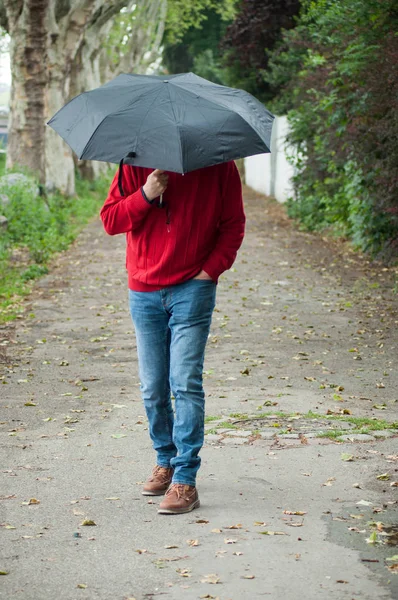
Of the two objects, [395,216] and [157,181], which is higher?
[157,181]

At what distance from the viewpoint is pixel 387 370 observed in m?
8.88

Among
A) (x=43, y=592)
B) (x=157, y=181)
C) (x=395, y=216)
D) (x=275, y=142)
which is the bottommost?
(x=275, y=142)

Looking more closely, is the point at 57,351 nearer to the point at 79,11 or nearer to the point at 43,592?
the point at 43,592

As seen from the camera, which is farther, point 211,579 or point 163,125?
point 163,125

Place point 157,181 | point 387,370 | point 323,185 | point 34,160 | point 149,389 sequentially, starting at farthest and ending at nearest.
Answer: point 34,160 → point 323,185 → point 387,370 → point 149,389 → point 157,181

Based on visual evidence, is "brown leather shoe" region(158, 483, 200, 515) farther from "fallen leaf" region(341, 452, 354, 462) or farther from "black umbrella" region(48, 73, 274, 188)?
"black umbrella" region(48, 73, 274, 188)

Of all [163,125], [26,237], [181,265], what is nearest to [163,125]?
[163,125]

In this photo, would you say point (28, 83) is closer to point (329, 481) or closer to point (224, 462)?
point (224, 462)

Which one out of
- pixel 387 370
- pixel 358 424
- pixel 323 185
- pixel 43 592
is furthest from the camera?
pixel 323 185

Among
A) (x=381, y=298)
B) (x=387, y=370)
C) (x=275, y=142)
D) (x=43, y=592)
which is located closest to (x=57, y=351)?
(x=387, y=370)

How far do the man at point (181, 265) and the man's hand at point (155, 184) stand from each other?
14 mm

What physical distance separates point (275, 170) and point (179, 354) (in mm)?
27492

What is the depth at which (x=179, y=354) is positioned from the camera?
5102mm

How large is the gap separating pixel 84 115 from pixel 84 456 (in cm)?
223
